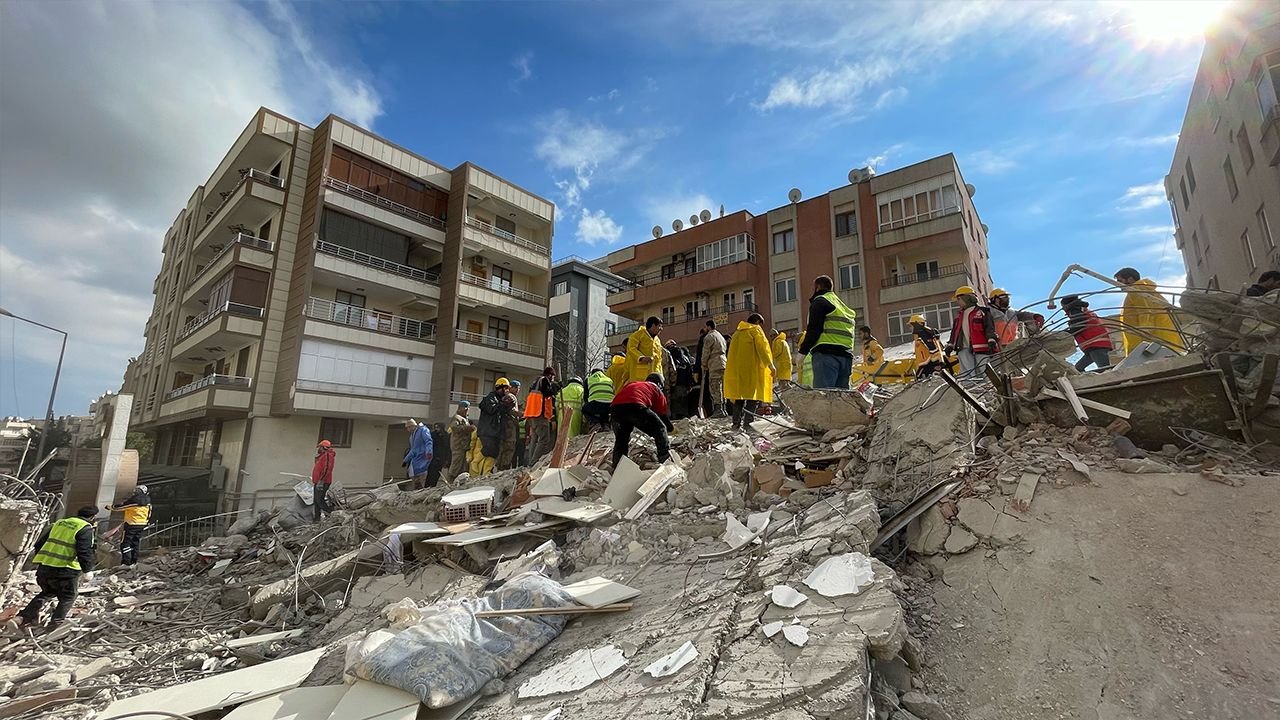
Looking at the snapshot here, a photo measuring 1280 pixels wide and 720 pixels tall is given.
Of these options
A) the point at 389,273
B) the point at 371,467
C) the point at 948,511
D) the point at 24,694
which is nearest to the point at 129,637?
the point at 24,694

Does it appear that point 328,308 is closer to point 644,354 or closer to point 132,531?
point 132,531

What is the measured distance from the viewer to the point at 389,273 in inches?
952

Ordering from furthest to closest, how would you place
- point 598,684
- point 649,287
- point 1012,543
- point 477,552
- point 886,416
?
point 649,287, point 477,552, point 886,416, point 1012,543, point 598,684

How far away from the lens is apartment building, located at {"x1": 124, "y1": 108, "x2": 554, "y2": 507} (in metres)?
21.1

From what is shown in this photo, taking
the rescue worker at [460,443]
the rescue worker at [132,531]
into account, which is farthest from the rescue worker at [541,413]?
the rescue worker at [132,531]

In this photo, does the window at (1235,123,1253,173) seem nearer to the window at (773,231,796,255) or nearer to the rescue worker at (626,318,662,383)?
the window at (773,231,796,255)

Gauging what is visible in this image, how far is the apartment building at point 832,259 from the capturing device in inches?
934

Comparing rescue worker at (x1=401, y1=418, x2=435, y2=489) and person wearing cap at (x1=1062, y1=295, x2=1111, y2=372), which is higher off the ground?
person wearing cap at (x1=1062, y1=295, x2=1111, y2=372)

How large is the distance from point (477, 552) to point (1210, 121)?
25.7 m

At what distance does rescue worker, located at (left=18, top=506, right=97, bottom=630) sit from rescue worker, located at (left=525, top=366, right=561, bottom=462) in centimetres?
602

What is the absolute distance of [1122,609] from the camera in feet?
9.03

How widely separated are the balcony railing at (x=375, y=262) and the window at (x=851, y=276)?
765 inches

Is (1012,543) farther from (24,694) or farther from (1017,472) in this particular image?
(24,694)

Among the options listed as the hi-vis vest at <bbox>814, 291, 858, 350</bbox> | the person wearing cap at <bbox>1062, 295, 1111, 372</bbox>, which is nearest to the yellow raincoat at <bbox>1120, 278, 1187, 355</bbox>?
the person wearing cap at <bbox>1062, 295, 1111, 372</bbox>
